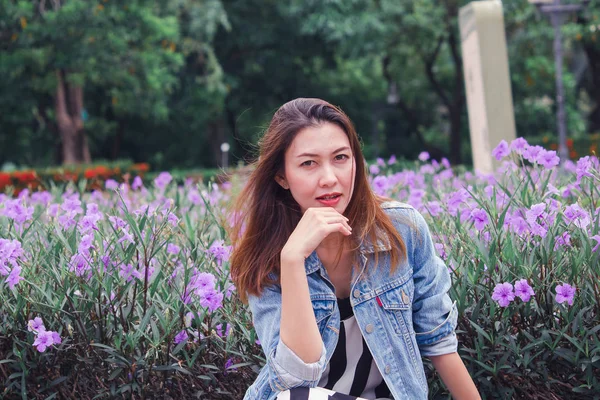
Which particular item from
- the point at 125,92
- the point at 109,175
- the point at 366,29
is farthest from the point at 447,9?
the point at 109,175

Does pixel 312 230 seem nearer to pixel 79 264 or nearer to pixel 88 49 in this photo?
pixel 79 264

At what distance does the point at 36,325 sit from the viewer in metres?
2.37

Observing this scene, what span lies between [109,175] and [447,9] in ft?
34.7

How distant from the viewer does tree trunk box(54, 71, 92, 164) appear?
18.3m

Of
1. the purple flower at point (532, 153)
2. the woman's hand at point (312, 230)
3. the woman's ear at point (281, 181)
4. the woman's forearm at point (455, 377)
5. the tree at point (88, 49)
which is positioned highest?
the tree at point (88, 49)

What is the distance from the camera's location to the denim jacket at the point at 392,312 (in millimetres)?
1934

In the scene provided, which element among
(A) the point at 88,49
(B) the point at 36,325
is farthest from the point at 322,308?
(A) the point at 88,49

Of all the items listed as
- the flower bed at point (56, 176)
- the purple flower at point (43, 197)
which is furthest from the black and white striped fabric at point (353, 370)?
A: the flower bed at point (56, 176)

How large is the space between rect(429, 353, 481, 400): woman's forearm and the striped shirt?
0.51ft

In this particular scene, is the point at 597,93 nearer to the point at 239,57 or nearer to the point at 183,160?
the point at 239,57

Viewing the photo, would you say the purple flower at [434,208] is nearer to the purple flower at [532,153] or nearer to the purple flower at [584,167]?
the purple flower at [532,153]

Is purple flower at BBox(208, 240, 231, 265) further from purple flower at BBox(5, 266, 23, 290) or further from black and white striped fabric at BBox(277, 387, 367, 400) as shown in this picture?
black and white striped fabric at BBox(277, 387, 367, 400)

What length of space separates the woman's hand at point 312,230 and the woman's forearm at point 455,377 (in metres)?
0.45

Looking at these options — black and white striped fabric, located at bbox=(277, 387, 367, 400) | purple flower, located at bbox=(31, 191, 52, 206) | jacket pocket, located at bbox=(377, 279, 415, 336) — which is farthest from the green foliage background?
black and white striped fabric, located at bbox=(277, 387, 367, 400)
